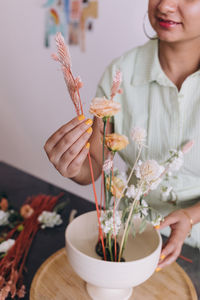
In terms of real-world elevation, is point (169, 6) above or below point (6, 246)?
above

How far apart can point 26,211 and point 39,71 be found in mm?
1507

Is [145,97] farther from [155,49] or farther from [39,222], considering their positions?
[39,222]

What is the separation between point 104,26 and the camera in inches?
72.7

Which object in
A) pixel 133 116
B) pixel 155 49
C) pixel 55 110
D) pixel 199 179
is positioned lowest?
pixel 55 110

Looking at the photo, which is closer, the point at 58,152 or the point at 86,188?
the point at 58,152

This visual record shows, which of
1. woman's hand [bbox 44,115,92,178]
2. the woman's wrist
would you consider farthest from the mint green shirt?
woman's hand [bbox 44,115,92,178]

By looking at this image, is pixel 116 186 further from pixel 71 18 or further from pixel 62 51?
pixel 71 18

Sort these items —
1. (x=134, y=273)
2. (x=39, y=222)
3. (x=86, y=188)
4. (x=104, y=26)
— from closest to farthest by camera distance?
(x=134, y=273) < (x=39, y=222) < (x=104, y=26) < (x=86, y=188)

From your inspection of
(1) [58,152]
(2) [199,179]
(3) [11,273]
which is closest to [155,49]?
(2) [199,179]

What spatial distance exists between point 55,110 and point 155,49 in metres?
1.36

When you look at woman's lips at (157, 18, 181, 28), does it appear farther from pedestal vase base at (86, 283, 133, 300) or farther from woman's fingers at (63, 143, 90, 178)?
pedestal vase base at (86, 283, 133, 300)

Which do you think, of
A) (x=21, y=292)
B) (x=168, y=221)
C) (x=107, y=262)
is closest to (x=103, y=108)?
(x=107, y=262)

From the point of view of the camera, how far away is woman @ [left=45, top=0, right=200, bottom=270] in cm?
82

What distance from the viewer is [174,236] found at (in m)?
0.77
